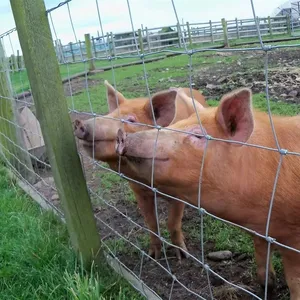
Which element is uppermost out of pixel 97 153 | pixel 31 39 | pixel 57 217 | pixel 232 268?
pixel 31 39

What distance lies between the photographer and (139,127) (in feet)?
9.25

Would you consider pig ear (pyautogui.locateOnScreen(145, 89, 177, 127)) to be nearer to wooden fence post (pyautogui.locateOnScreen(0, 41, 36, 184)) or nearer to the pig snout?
the pig snout

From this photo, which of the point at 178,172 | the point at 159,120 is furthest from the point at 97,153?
the point at 178,172

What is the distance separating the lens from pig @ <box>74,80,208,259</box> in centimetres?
262

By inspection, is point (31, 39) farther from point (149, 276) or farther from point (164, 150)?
point (149, 276)

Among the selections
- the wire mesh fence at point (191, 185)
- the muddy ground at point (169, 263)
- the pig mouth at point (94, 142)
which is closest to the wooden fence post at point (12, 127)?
the muddy ground at point (169, 263)

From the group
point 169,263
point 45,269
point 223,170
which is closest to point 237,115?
point 223,170

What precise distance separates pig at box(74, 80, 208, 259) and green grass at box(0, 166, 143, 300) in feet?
1.45

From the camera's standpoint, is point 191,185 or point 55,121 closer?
point 191,185

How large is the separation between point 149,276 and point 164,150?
3.74ft

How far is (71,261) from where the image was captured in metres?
2.59

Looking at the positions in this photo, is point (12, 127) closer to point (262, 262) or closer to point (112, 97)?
point (112, 97)

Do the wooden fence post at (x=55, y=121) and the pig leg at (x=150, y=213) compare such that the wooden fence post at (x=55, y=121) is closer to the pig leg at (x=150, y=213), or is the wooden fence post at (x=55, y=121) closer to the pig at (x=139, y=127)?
the pig at (x=139, y=127)

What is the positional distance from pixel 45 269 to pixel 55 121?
80 cm
